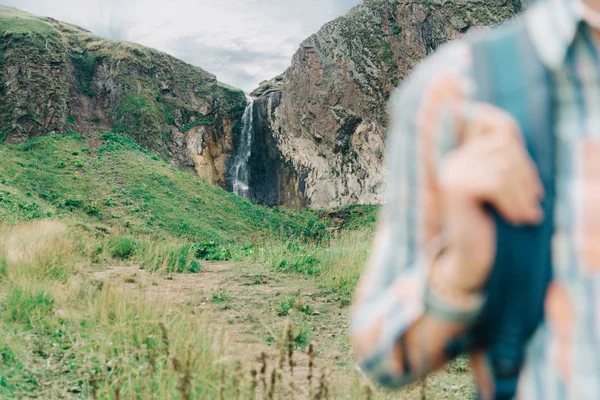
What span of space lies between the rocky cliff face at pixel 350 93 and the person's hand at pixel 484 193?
3113 cm

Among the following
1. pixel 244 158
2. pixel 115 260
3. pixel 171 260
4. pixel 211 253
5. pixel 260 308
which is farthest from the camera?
pixel 244 158

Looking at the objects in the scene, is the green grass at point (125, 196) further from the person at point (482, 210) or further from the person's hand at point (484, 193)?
the person's hand at point (484, 193)

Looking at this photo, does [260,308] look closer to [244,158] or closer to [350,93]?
[350,93]

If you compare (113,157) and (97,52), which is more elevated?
(97,52)

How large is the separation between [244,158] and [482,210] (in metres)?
37.7

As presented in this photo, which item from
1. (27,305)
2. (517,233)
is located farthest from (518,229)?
(27,305)

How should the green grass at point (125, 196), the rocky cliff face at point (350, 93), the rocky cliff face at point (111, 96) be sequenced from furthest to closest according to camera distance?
the rocky cliff face at point (350, 93)
the rocky cliff face at point (111, 96)
the green grass at point (125, 196)

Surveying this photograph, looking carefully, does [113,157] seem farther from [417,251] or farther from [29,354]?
[417,251]

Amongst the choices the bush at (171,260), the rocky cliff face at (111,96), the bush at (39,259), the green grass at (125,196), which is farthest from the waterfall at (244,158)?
the bush at (39,259)

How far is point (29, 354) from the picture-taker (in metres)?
3.86

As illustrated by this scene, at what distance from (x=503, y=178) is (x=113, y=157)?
95.4ft

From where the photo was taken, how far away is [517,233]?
0.63 meters

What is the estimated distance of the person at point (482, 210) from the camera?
2.00 feet

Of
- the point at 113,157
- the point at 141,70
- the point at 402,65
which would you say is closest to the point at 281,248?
the point at 113,157
